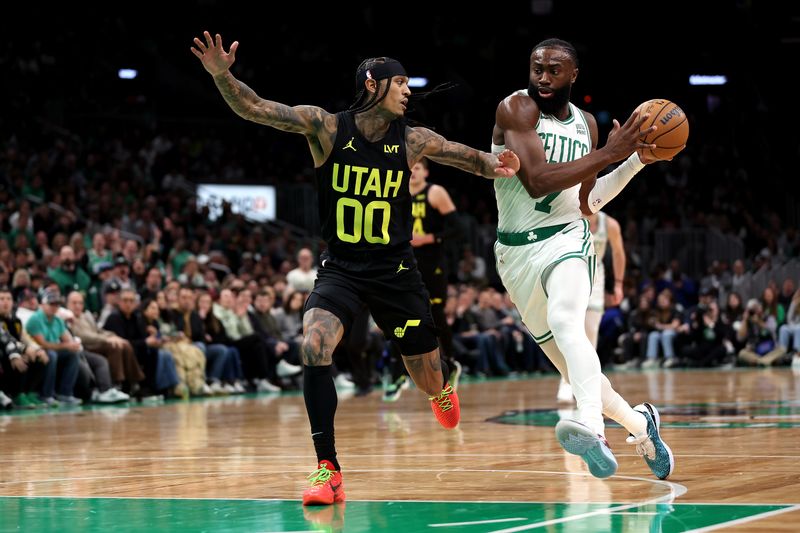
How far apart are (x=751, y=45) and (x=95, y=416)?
23.0m

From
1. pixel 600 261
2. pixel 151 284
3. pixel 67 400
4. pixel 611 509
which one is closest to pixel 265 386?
pixel 151 284

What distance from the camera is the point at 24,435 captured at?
10352mm

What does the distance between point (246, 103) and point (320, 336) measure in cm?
120

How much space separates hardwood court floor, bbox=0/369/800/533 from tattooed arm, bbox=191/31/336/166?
1.79 m

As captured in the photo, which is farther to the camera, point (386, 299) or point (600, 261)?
point (600, 261)

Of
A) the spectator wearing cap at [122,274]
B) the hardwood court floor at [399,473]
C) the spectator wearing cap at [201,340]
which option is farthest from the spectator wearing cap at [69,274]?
the hardwood court floor at [399,473]

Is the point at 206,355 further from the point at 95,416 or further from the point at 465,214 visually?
the point at 465,214

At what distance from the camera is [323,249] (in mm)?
23766

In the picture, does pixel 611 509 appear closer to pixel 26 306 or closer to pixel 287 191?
pixel 26 306

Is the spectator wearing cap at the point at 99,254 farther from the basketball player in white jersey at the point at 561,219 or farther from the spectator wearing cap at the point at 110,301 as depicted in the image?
the basketball player in white jersey at the point at 561,219

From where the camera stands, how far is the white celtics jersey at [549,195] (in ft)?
21.7

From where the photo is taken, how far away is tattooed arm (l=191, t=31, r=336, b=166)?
6234 mm

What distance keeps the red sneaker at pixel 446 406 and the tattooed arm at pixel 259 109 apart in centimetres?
167

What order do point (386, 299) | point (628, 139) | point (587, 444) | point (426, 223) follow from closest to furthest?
point (587, 444), point (628, 139), point (386, 299), point (426, 223)
